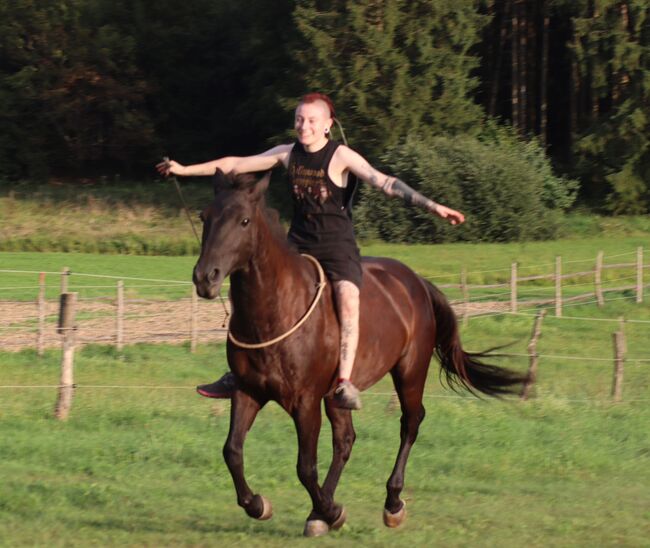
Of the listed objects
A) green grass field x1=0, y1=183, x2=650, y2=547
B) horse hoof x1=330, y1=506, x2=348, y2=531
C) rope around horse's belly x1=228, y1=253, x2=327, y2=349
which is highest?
rope around horse's belly x1=228, y1=253, x2=327, y2=349

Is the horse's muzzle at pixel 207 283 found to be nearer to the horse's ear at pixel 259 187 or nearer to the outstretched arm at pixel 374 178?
the horse's ear at pixel 259 187

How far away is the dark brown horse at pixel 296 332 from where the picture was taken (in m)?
6.15

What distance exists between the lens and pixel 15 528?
7.25 m

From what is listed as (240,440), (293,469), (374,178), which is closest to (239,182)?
(374,178)

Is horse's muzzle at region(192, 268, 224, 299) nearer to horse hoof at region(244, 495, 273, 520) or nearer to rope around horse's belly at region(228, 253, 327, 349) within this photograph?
rope around horse's belly at region(228, 253, 327, 349)

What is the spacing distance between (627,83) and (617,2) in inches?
A: 123

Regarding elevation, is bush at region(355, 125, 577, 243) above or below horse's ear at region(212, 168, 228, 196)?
below

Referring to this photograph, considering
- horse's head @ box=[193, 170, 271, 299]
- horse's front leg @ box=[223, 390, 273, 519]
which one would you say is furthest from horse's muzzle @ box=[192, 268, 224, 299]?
horse's front leg @ box=[223, 390, 273, 519]

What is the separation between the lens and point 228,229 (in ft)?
19.8

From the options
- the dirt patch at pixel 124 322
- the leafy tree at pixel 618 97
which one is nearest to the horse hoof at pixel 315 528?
the dirt patch at pixel 124 322

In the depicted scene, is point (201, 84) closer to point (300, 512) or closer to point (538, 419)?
point (538, 419)

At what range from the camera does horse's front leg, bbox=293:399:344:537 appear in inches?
267

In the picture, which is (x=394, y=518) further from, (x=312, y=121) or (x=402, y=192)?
(x=312, y=121)

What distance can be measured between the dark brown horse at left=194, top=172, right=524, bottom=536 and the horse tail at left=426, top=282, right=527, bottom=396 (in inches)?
22.3
